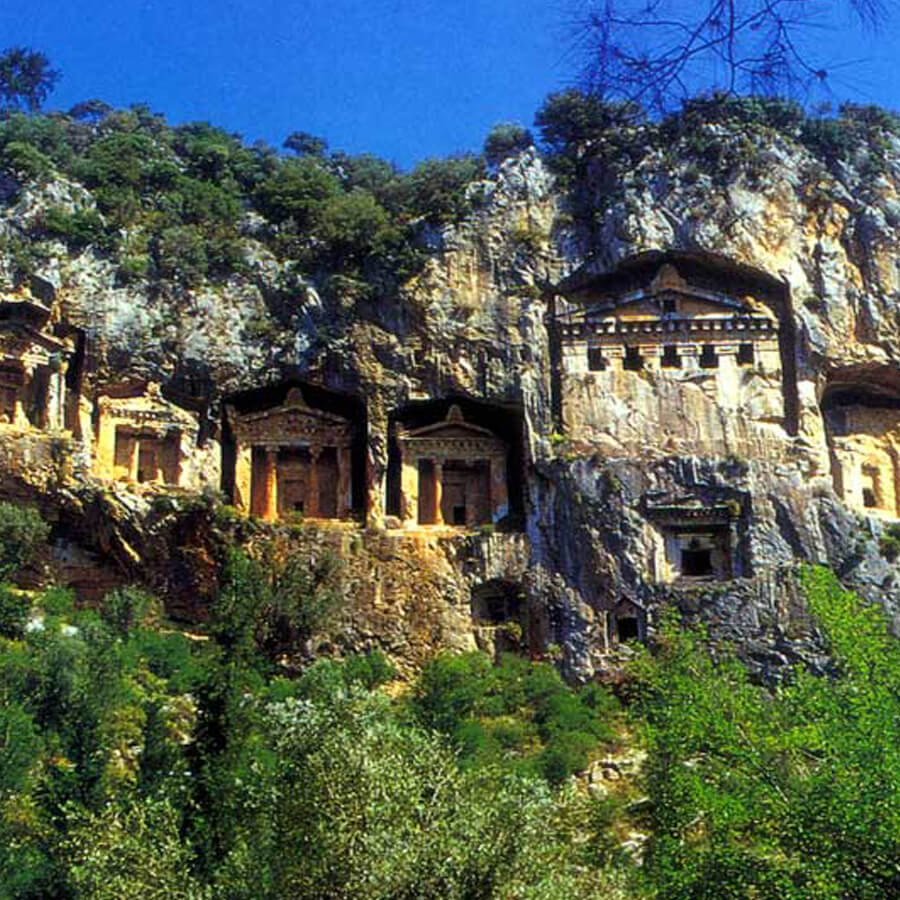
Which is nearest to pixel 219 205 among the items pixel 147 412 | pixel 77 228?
pixel 77 228

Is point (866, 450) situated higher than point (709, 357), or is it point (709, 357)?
point (709, 357)

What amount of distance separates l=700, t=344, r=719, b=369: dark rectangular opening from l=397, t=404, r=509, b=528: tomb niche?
20.3 feet

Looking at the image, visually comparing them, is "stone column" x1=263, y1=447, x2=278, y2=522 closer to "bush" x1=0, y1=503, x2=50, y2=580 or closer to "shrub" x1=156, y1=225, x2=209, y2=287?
"shrub" x1=156, y1=225, x2=209, y2=287

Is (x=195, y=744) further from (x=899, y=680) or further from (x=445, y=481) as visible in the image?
(x=445, y=481)

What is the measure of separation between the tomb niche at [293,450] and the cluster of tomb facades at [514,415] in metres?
0.04

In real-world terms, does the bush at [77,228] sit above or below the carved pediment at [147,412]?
above

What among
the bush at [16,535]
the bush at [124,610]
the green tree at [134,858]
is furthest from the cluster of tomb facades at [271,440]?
the green tree at [134,858]

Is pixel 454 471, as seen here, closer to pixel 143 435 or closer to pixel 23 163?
pixel 143 435

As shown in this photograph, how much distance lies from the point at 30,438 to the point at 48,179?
874 centimetres

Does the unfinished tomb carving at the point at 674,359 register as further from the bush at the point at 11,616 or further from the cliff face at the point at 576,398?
the bush at the point at 11,616

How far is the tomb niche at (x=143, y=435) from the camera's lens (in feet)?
124

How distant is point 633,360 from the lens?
39.1m

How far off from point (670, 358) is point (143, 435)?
15.2 metres

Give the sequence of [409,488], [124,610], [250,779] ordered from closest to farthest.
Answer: [250,779]
[124,610]
[409,488]
